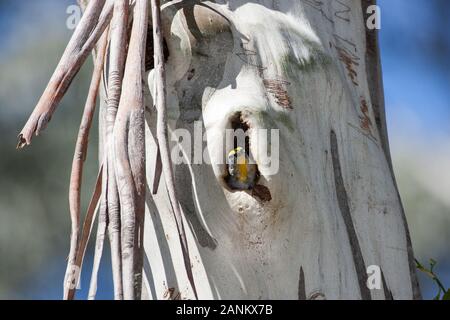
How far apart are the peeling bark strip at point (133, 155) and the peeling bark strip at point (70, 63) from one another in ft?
0.19

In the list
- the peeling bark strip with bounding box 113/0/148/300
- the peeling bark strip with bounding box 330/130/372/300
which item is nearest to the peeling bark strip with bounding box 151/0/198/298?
the peeling bark strip with bounding box 113/0/148/300

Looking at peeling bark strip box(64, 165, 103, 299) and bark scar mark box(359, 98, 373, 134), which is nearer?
peeling bark strip box(64, 165, 103, 299)

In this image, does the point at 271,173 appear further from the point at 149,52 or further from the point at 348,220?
the point at 149,52

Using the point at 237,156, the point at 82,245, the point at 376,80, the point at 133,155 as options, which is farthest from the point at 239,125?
the point at 376,80

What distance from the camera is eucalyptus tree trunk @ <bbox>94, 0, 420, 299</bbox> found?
1.85 m

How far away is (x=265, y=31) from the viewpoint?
195 centimetres

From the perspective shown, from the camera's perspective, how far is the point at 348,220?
1935mm

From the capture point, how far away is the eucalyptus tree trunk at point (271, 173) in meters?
1.85

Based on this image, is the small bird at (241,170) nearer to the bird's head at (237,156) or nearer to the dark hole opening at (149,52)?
the bird's head at (237,156)

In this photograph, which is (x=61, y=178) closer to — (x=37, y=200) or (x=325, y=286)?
(x=37, y=200)

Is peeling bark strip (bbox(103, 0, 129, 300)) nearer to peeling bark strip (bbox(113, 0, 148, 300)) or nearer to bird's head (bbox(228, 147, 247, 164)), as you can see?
peeling bark strip (bbox(113, 0, 148, 300))

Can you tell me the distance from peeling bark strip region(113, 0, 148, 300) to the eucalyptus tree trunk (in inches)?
2.0
